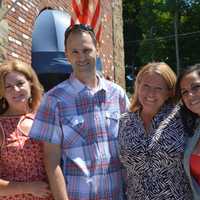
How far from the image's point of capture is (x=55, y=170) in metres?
3.27

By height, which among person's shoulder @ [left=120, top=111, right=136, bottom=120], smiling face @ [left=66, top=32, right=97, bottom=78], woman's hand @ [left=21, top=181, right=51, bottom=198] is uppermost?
smiling face @ [left=66, top=32, right=97, bottom=78]

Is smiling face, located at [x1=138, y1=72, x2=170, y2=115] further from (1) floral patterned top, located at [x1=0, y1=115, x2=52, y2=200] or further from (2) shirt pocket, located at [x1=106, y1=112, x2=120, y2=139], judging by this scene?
(1) floral patterned top, located at [x1=0, y1=115, x2=52, y2=200]

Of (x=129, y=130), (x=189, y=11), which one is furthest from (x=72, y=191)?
(x=189, y=11)

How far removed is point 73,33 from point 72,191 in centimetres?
101

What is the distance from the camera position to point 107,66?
11.6m

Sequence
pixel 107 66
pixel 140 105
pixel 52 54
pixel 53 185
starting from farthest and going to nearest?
pixel 107 66, pixel 52 54, pixel 140 105, pixel 53 185

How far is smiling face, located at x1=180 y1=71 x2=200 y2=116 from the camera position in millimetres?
3387

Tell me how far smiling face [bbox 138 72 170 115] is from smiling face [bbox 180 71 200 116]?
12cm

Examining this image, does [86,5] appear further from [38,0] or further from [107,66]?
[107,66]

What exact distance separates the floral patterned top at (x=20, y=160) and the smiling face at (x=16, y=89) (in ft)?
0.62

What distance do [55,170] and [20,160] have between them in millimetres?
250

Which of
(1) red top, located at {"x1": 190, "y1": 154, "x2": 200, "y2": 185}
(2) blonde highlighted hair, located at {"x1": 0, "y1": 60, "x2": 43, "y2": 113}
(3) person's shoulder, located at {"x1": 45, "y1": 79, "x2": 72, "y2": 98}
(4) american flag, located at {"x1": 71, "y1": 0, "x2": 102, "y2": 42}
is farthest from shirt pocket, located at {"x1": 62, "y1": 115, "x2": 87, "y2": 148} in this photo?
(4) american flag, located at {"x1": 71, "y1": 0, "x2": 102, "y2": 42}

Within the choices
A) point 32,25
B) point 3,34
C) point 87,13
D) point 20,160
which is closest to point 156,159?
point 20,160

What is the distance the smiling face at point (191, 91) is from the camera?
3387 millimetres
